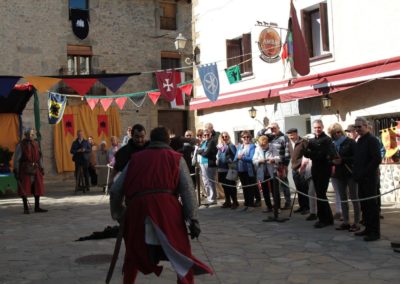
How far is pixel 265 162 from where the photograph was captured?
9.38 metres

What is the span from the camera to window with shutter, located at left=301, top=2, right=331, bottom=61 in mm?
12133

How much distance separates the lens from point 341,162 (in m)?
7.36

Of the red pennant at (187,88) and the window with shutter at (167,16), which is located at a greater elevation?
the window with shutter at (167,16)

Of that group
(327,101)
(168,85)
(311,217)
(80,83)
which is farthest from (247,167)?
(168,85)

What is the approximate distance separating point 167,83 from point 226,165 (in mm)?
4490

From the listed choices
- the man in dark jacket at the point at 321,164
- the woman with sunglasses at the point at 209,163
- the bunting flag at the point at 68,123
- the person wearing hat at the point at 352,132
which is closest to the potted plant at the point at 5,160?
the woman with sunglasses at the point at 209,163

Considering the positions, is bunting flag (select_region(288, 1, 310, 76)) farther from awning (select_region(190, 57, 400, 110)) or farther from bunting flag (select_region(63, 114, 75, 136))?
bunting flag (select_region(63, 114, 75, 136))

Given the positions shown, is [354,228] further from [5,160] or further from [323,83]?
[5,160]

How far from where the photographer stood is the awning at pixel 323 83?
10.1 m

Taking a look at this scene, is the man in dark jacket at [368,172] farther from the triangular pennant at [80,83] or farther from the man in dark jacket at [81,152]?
the man in dark jacket at [81,152]

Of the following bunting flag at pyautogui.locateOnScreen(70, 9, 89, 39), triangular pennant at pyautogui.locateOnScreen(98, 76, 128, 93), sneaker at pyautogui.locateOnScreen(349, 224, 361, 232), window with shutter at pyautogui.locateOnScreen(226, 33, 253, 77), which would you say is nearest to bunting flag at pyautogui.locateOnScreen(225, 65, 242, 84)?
window with shutter at pyautogui.locateOnScreen(226, 33, 253, 77)

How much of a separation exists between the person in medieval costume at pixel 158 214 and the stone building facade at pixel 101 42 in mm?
19022

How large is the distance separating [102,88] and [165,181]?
20.0 metres

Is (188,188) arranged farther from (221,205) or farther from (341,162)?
(221,205)
